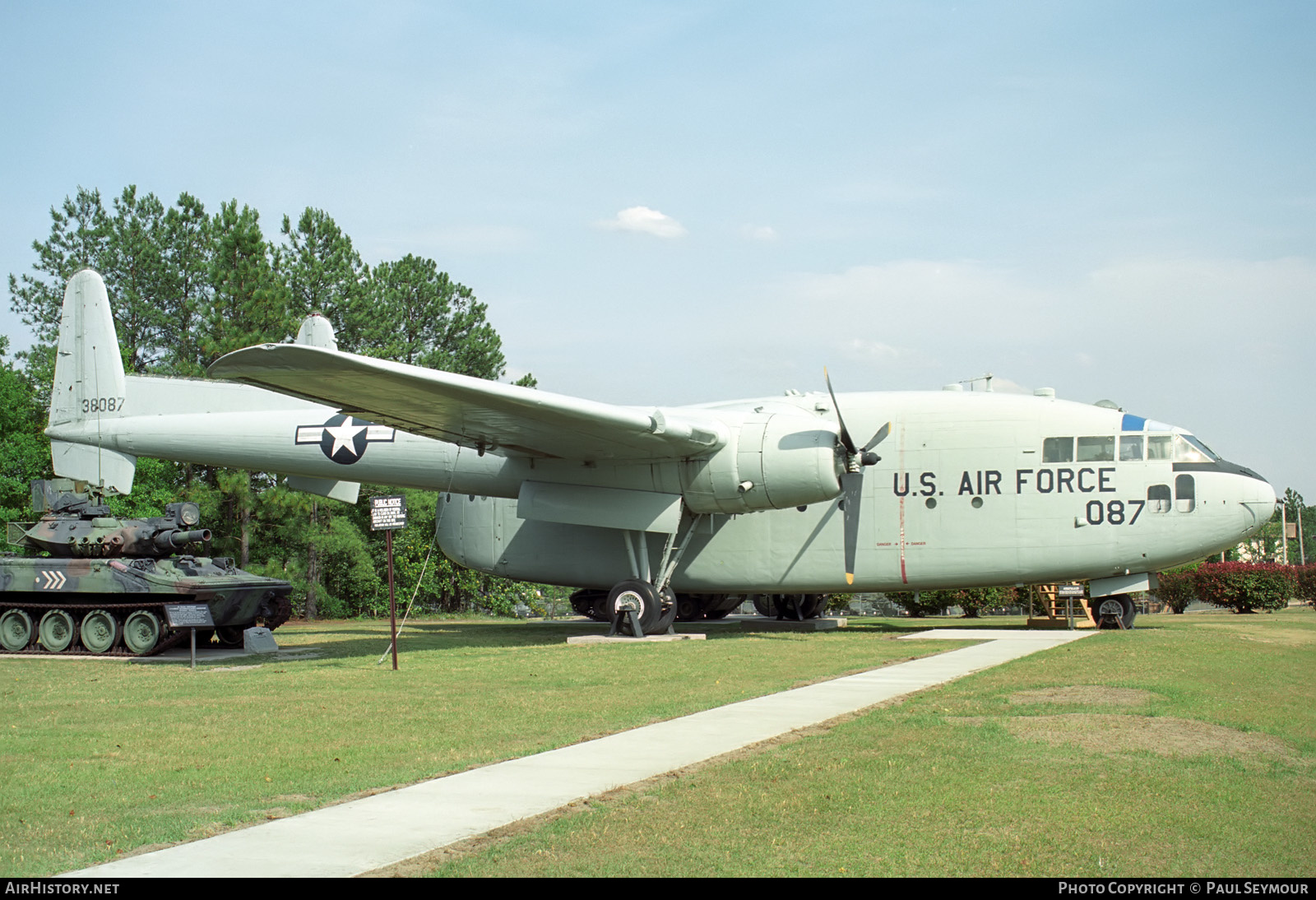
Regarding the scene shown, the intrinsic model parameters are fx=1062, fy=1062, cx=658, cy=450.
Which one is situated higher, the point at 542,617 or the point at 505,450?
the point at 505,450

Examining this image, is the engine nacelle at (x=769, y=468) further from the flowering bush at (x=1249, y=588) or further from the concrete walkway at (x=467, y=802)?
the flowering bush at (x=1249, y=588)

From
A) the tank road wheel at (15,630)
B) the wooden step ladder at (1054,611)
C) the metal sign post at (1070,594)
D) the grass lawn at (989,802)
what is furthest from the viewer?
the wooden step ladder at (1054,611)

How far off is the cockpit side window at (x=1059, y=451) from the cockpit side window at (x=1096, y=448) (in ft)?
0.45

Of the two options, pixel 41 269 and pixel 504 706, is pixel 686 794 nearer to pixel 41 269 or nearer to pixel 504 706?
pixel 504 706

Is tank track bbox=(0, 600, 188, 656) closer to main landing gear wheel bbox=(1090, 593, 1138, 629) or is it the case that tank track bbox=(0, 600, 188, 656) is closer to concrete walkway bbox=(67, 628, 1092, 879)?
concrete walkway bbox=(67, 628, 1092, 879)

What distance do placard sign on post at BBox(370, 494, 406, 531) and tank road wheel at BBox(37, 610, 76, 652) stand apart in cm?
833

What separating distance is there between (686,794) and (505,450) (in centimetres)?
1353

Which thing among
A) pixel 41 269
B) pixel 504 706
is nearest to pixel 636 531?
pixel 504 706

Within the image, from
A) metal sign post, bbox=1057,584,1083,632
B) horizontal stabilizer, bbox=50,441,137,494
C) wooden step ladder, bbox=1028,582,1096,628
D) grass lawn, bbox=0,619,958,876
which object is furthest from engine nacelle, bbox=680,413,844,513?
horizontal stabilizer, bbox=50,441,137,494

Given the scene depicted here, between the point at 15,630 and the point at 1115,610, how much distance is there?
20.4 m

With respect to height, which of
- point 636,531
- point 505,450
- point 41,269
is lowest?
point 636,531

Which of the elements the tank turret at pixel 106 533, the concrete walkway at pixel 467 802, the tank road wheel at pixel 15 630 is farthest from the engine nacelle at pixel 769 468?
the tank road wheel at pixel 15 630

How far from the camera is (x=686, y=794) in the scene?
250 inches

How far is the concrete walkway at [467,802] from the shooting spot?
505cm
